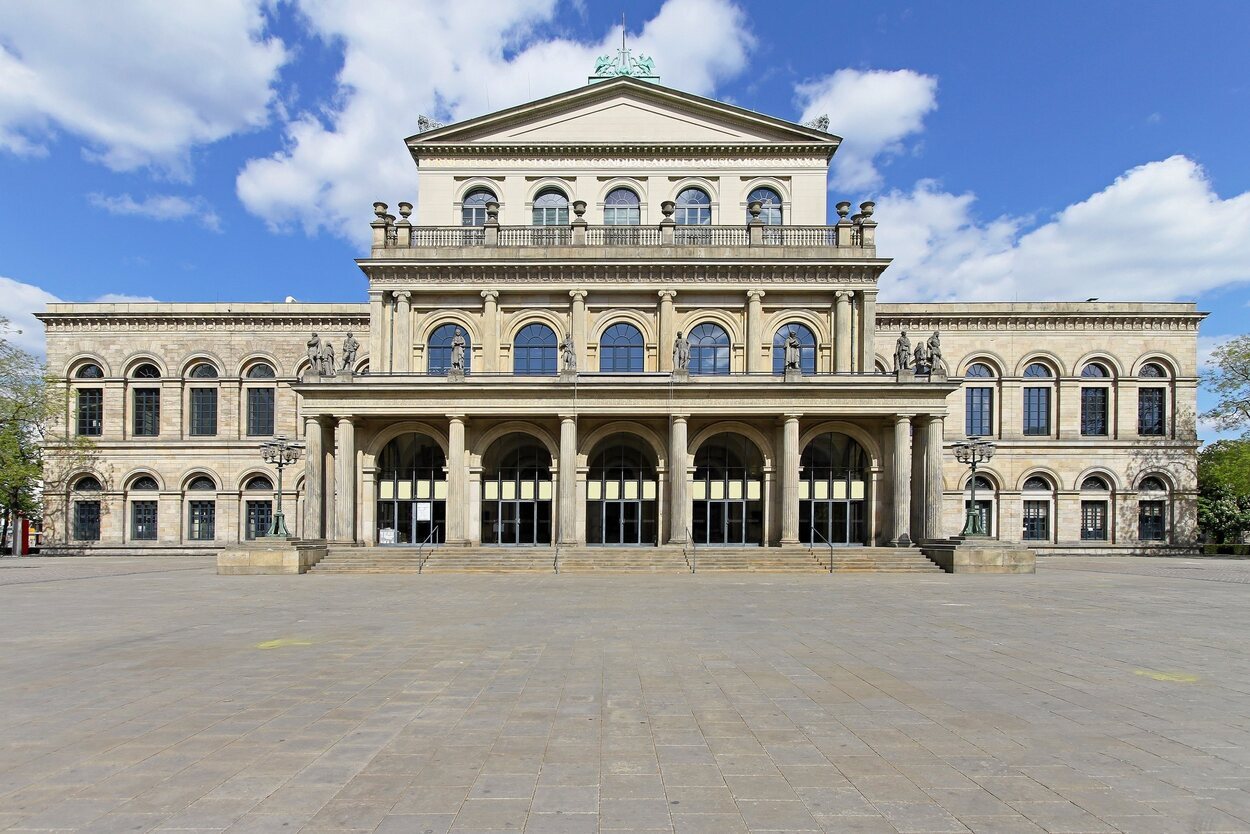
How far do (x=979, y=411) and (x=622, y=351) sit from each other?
20.5 metres

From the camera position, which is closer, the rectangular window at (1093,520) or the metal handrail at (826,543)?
the metal handrail at (826,543)

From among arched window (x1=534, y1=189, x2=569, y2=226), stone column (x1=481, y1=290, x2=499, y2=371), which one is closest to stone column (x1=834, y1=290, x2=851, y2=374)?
arched window (x1=534, y1=189, x2=569, y2=226)

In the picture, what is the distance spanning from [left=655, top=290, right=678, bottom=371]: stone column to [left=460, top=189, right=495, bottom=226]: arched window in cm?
1105

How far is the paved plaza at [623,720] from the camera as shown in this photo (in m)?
5.32

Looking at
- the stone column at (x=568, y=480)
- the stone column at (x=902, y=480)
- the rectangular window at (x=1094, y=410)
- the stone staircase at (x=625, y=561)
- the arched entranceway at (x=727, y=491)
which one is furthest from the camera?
the rectangular window at (x=1094, y=410)

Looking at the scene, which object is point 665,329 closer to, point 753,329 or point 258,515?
point 753,329

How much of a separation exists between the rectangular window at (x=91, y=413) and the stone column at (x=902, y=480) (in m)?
41.5

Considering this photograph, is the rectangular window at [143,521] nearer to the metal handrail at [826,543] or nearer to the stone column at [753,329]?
the stone column at [753,329]

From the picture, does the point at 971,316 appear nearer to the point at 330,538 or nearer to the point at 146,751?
the point at 330,538

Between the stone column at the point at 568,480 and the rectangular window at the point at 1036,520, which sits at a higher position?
the stone column at the point at 568,480

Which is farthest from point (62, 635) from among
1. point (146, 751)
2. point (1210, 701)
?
point (1210, 701)

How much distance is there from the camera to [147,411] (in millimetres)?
39312

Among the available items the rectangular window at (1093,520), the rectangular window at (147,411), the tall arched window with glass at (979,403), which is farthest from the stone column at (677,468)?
the rectangular window at (147,411)

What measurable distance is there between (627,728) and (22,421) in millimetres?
44303
